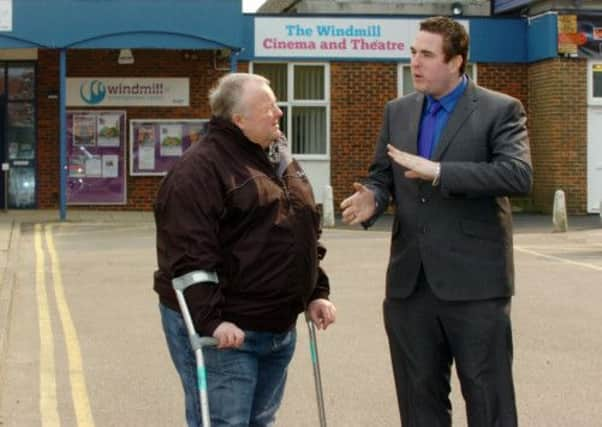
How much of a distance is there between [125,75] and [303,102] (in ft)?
12.1

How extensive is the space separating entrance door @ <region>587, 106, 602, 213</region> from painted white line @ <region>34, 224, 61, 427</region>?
47.1 feet

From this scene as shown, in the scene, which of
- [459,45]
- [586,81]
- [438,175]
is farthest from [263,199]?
Answer: [586,81]

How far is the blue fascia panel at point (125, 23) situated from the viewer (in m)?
24.2

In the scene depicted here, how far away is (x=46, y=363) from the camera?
377 inches

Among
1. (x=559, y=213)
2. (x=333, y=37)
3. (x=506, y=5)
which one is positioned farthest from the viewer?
(x=506, y=5)

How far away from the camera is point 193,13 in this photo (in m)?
24.5

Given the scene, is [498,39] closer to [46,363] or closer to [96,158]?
[96,158]

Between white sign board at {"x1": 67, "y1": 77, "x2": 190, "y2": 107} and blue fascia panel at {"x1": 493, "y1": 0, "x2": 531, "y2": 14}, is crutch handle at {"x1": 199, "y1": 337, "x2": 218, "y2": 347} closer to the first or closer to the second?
white sign board at {"x1": 67, "y1": 77, "x2": 190, "y2": 107}

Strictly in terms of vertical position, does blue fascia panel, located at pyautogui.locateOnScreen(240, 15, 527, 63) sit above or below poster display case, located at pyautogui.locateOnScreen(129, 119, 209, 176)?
above

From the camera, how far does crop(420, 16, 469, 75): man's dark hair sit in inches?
203

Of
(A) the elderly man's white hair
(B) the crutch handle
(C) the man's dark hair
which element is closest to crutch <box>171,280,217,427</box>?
(B) the crutch handle

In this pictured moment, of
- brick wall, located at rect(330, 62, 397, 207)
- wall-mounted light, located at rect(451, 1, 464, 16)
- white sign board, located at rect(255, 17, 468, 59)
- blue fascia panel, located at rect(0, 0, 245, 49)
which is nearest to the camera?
blue fascia panel, located at rect(0, 0, 245, 49)

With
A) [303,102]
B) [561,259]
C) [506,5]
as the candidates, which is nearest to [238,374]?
[561,259]

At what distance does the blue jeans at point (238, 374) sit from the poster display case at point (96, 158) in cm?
2217
